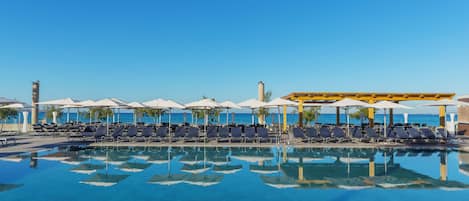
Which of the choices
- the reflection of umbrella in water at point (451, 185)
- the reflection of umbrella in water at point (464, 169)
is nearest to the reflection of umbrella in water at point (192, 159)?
the reflection of umbrella in water at point (451, 185)

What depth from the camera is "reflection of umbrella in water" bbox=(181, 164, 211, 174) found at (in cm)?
742

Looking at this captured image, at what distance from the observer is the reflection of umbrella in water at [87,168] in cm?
724

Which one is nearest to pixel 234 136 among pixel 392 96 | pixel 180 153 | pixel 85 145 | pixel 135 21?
pixel 180 153

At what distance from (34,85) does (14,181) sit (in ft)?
50.5

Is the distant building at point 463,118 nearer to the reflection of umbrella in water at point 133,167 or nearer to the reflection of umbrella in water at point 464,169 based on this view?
the reflection of umbrella in water at point 464,169

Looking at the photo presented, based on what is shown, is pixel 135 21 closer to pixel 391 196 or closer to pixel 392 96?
pixel 392 96

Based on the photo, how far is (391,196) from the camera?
5566mm

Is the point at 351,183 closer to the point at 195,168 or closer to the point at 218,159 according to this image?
the point at 195,168

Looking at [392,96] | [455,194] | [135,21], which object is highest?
[135,21]

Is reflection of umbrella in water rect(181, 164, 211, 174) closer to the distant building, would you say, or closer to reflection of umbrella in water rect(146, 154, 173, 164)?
reflection of umbrella in water rect(146, 154, 173, 164)

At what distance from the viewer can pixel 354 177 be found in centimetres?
704

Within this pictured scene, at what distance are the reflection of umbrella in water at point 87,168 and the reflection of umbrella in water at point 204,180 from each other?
2457 millimetres

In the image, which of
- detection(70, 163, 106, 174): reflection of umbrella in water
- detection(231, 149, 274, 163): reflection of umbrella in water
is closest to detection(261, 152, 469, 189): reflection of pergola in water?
detection(231, 149, 274, 163): reflection of umbrella in water

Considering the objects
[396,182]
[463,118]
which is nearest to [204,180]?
[396,182]
